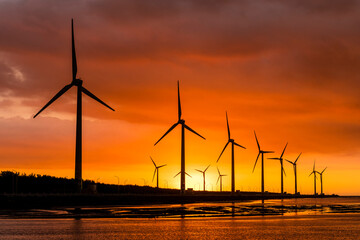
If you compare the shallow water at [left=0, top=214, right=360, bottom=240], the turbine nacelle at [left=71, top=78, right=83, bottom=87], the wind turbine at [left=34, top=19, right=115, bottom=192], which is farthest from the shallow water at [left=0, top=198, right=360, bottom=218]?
the turbine nacelle at [left=71, top=78, right=83, bottom=87]

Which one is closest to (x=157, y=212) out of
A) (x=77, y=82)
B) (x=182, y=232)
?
(x=182, y=232)

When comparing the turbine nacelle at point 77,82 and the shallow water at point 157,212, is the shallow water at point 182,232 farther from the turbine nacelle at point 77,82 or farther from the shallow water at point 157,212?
the turbine nacelle at point 77,82

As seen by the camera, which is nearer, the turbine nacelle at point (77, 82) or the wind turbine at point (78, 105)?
the wind turbine at point (78, 105)

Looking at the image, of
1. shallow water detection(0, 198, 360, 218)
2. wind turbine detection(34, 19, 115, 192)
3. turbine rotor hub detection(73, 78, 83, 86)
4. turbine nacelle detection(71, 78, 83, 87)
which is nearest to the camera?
shallow water detection(0, 198, 360, 218)

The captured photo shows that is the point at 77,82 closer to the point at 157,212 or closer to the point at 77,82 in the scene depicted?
the point at 77,82

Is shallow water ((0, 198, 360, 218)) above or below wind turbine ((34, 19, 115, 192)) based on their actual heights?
below

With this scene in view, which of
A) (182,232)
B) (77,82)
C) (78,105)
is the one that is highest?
(77,82)

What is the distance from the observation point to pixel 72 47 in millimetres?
132125

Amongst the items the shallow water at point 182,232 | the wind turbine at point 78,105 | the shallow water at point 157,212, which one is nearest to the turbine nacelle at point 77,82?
the wind turbine at point 78,105

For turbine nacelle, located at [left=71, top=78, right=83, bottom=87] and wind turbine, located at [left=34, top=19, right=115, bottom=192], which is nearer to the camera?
wind turbine, located at [left=34, top=19, right=115, bottom=192]

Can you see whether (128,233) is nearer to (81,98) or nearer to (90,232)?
(90,232)

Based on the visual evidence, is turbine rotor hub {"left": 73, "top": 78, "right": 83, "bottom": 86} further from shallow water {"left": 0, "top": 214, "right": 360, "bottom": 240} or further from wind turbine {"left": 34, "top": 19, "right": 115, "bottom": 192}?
shallow water {"left": 0, "top": 214, "right": 360, "bottom": 240}

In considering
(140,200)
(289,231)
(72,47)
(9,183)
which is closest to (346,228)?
(289,231)

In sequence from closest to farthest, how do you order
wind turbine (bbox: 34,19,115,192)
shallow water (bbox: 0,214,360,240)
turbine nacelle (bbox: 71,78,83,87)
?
1. shallow water (bbox: 0,214,360,240)
2. wind turbine (bbox: 34,19,115,192)
3. turbine nacelle (bbox: 71,78,83,87)
